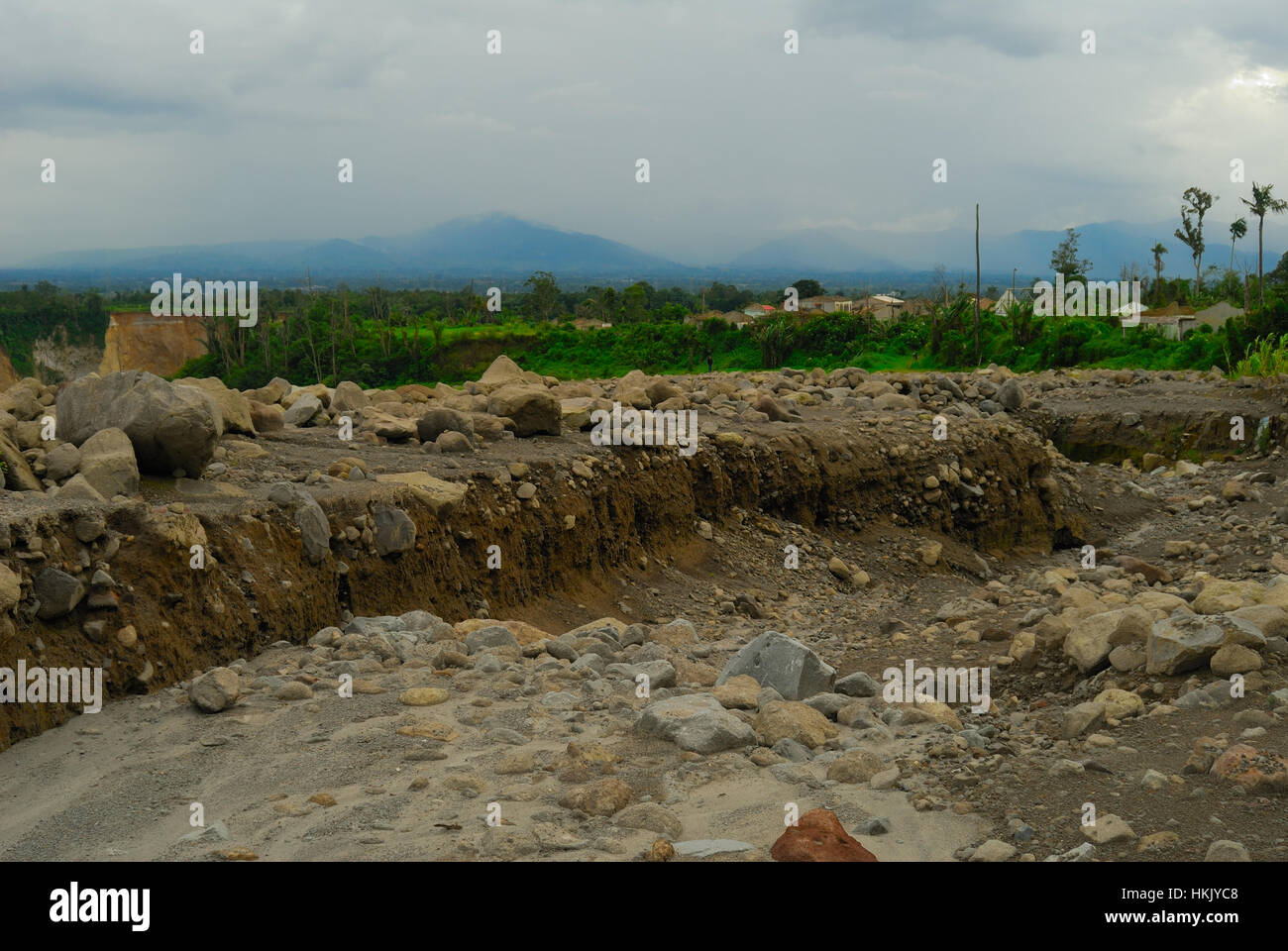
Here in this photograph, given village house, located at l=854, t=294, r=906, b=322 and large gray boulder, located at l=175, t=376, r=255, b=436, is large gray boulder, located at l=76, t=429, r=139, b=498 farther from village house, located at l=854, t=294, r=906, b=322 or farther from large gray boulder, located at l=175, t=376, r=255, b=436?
village house, located at l=854, t=294, r=906, b=322

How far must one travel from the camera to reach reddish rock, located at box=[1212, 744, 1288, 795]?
317 cm

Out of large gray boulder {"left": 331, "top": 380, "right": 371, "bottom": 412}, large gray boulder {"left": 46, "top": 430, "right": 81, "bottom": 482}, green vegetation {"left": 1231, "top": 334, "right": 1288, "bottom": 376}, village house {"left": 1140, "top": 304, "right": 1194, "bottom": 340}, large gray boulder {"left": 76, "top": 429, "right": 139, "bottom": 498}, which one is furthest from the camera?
village house {"left": 1140, "top": 304, "right": 1194, "bottom": 340}

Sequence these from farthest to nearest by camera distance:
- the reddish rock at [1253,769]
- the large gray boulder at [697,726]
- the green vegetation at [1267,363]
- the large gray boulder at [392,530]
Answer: the green vegetation at [1267,363] → the large gray boulder at [392,530] → the large gray boulder at [697,726] → the reddish rock at [1253,769]

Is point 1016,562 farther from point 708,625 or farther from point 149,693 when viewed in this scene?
point 149,693

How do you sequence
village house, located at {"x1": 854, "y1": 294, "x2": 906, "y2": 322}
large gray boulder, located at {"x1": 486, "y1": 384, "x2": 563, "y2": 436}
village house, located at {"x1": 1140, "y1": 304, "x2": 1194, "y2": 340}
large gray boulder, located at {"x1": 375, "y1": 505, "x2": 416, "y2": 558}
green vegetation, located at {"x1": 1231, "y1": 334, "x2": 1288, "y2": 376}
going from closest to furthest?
large gray boulder, located at {"x1": 375, "y1": 505, "x2": 416, "y2": 558}, large gray boulder, located at {"x1": 486, "y1": 384, "x2": 563, "y2": 436}, green vegetation, located at {"x1": 1231, "y1": 334, "x2": 1288, "y2": 376}, village house, located at {"x1": 1140, "y1": 304, "x2": 1194, "y2": 340}, village house, located at {"x1": 854, "y1": 294, "x2": 906, "y2": 322}

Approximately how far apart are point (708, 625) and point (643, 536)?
4.36 ft

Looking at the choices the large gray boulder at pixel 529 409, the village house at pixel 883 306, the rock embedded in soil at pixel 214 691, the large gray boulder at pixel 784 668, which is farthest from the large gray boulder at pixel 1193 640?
the village house at pixel 883 306

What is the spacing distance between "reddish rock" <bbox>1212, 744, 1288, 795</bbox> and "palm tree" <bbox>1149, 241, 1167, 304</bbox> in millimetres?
49790

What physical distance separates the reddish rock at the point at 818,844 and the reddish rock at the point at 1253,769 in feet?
3.82

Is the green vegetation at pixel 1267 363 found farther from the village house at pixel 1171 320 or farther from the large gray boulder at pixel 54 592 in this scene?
the large gray boulder at pixel 54 592

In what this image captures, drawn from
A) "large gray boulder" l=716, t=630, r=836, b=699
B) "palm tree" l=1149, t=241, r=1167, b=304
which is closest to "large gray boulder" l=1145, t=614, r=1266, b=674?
"large gray boulder" l=716, t=630, r=836, b=699

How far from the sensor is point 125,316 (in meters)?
52.3

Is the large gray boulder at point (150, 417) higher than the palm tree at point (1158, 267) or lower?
lower

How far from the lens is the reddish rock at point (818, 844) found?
9.84 feet
